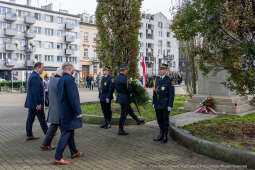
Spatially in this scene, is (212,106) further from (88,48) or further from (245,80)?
(88,48)

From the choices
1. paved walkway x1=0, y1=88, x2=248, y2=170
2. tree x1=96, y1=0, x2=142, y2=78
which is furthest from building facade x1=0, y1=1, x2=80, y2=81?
paved walkway x1=0, y1=88, x2=248, y2=170

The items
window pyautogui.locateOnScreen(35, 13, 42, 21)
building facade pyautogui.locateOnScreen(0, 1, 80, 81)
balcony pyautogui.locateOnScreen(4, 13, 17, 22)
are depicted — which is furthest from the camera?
window pyautogui.locateOnScreen(35, 13, 42, 21)

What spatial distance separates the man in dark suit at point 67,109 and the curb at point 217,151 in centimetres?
249

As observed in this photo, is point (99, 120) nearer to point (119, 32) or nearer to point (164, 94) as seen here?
point (164, 94)

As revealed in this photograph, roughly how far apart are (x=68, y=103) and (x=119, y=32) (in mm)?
7729

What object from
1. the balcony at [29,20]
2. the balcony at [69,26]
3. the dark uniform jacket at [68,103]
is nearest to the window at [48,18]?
the balcony at [69,26]

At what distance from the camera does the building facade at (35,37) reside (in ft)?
159

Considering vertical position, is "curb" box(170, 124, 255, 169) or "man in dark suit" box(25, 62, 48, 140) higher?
"man in dark suit" box(25, 62, 48, 140)

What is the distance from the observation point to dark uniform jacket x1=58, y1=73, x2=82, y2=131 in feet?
16.3

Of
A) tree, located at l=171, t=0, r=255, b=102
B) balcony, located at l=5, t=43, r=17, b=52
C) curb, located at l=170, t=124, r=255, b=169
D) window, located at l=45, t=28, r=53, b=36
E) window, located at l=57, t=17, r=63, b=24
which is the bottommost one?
curb, located at l=170, t=124, r=255, b=169

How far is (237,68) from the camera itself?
19.2 feet

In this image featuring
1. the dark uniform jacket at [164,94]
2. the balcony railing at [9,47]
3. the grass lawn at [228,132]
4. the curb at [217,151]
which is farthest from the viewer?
the balcony railing at [9,47]

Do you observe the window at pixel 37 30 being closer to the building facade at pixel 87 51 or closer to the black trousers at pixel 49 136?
the building facade at pixel 87 51

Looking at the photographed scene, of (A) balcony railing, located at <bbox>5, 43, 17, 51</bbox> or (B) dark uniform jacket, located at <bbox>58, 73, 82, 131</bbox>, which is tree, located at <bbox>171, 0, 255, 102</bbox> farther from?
(A) balcony railing, located at <bbox>5, 43, 17, 51</bbox>
